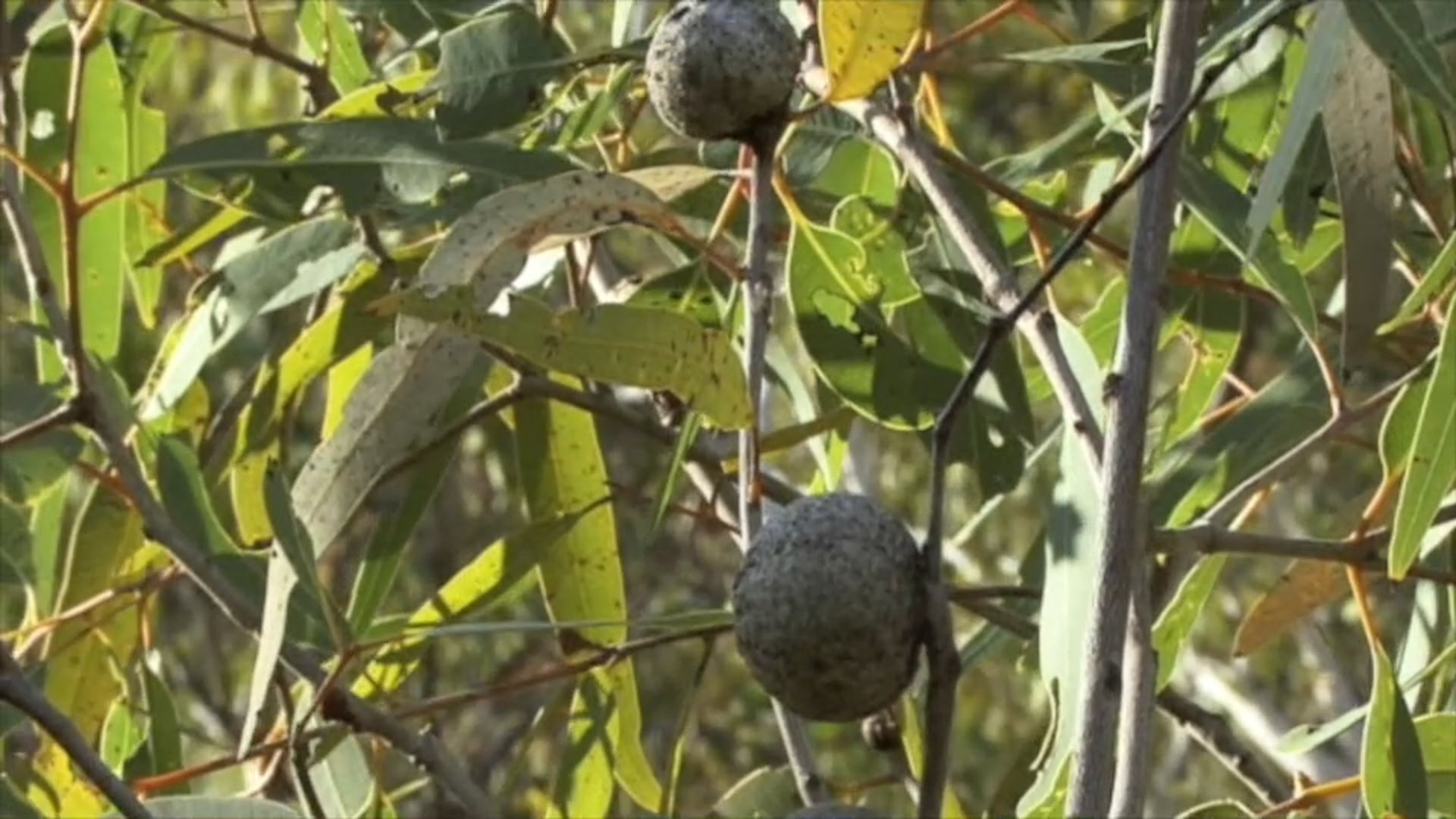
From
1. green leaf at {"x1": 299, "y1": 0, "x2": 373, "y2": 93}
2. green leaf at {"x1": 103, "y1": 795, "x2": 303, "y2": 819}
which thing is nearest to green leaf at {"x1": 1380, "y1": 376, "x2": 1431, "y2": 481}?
green leaf at {"x1": 103, "y1": 795, "x2": 303, "y2": 819}

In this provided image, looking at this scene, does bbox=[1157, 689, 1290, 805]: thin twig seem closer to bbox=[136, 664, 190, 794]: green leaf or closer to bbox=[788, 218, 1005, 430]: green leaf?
bbox=[788, 218, 1005, 430]: green leaf

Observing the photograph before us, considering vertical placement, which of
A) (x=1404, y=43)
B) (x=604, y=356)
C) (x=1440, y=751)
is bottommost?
(x=1440, y=751)

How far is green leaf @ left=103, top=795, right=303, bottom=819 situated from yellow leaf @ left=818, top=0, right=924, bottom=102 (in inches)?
14.6

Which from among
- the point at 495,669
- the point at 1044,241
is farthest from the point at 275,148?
the point at 495,669

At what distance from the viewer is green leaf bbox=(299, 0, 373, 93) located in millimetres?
1474

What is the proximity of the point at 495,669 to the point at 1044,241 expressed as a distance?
289 cm

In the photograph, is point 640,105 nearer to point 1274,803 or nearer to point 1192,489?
point 1192,489

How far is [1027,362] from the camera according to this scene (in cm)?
175

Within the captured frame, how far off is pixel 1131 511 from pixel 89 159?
2.53 ft

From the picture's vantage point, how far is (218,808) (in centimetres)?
112

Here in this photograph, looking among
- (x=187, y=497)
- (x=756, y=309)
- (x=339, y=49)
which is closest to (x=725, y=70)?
(x=756, y=309)

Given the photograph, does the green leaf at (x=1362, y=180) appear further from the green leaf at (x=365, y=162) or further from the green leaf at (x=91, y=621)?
the green leaf at (x=91, y=621)

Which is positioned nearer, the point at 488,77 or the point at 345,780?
the point at 488,77

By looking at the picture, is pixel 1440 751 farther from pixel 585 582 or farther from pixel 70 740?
pixel 70 740
